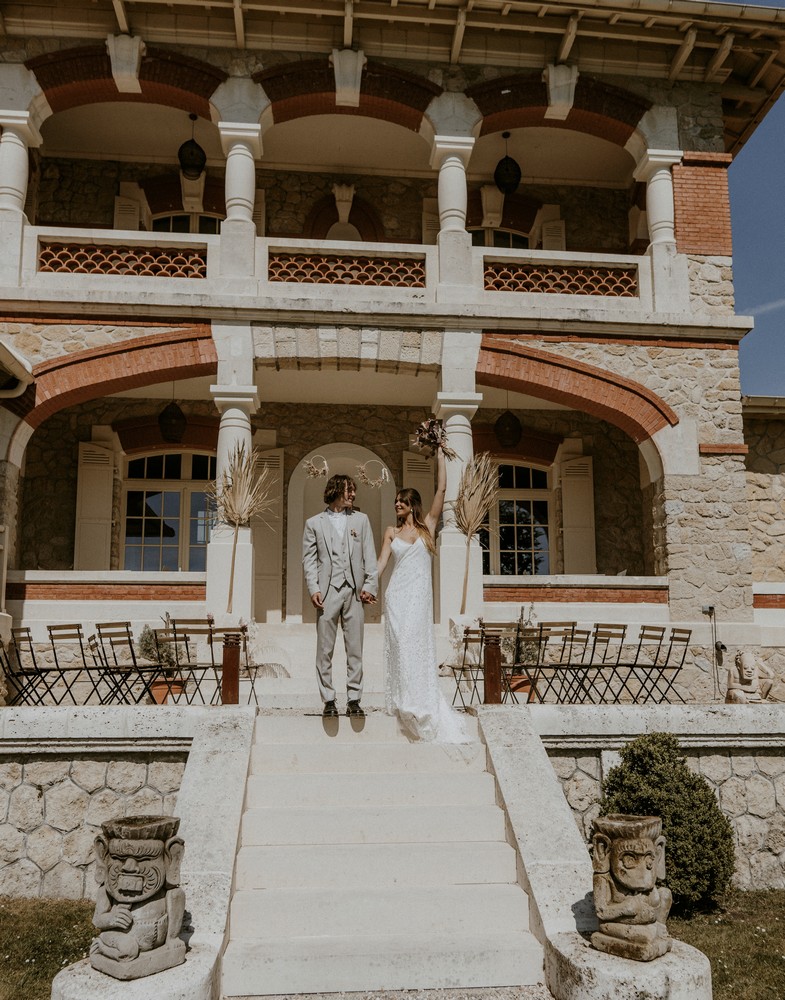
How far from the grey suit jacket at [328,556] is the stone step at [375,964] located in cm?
247

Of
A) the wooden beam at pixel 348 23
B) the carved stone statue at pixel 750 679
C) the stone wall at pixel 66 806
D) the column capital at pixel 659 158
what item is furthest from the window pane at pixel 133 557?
the column capital at pixel 659 158

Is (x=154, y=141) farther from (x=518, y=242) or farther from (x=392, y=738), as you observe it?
(x=392, y=738)

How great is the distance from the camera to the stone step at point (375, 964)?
4.29 m

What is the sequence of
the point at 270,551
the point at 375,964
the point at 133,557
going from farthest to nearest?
the point at 133,557 < the point at 270,551 < the point at 375,964

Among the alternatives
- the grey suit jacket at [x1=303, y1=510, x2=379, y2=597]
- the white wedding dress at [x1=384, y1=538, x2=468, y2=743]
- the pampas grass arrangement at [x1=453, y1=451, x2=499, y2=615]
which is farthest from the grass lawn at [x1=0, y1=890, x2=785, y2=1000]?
the pampas grass arrangement at [x1=453, y1=451, x2=499, y2=615]

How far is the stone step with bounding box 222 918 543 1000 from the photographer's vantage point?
4289 millimetres

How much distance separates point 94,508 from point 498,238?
23.0 feet

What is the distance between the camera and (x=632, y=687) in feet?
35.1

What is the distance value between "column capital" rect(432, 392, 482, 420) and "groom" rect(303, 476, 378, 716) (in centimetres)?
462

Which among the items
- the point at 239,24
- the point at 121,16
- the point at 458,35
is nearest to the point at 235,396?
the point at 239,24

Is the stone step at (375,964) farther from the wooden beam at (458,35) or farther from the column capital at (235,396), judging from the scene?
the wooden beam at (458,35)

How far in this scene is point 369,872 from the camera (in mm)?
4879

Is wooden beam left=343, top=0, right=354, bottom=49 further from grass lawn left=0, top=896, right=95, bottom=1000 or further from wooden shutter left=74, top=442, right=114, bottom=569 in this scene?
grass lawn left=0, top=896, right=95, bottom=1000

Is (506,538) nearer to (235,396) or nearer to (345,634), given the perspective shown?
(235,396)
